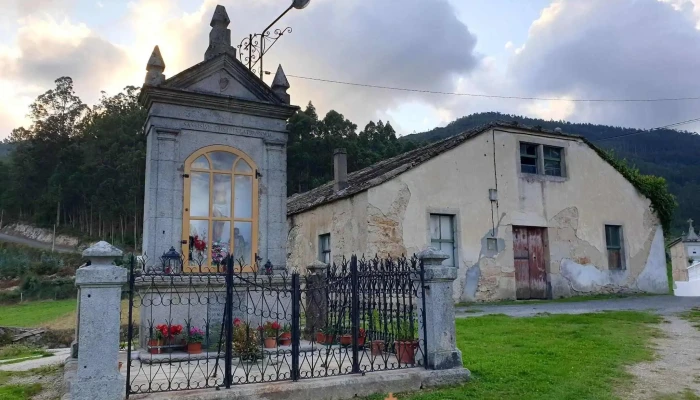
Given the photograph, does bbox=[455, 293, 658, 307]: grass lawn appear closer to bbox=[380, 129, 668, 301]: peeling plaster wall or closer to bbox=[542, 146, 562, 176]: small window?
bbox=[380, 129, 668, 301]: peeling plaster wall

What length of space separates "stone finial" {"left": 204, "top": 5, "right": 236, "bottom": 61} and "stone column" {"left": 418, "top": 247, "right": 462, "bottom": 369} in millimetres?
5297

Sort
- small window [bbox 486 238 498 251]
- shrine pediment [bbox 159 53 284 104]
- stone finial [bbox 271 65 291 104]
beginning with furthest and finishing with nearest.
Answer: small window [bbox 486 238 498 251] < stone finial [bbox 271 65 291 104] < shrine pediment [bbox 159 53 284 104]

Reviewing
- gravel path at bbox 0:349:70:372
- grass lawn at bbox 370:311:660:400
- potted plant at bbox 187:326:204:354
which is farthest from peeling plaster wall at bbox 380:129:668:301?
gravel path at bbox 0:349:70:372

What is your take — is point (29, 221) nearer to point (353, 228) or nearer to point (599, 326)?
point (353, 228)

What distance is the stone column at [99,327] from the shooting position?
518cm

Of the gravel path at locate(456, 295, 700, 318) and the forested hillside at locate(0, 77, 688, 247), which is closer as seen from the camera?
the gravel path at locate(456, 295, 700, 318)

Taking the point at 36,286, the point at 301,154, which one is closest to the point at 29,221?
the point at 36,286

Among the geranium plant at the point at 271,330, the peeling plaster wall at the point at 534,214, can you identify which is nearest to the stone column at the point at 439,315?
the geranium plant at the point at 271,330

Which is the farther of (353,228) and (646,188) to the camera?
(646,188)

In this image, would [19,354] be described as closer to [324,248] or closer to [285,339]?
[285,339]

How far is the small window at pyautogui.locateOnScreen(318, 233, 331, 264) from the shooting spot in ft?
58.4

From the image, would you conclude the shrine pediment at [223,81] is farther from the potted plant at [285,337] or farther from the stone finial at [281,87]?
the potted plant at [285,337]

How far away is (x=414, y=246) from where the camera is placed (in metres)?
15.7

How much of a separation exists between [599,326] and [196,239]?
806 centimetres
